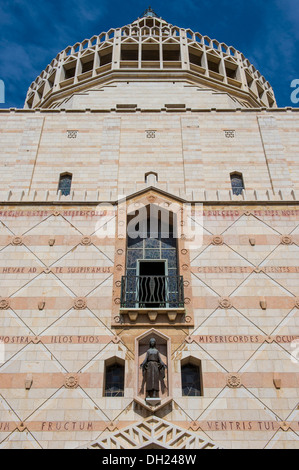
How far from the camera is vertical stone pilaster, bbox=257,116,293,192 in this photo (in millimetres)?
16406

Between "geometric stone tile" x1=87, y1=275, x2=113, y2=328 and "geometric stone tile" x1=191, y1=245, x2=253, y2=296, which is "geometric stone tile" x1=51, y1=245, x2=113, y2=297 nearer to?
"geometric stone tile" x1=87, y1=275, x2=113, y2=328

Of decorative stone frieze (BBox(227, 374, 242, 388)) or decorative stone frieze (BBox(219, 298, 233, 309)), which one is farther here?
decorative stone frieze (BBox(219, 298, 233, 309))

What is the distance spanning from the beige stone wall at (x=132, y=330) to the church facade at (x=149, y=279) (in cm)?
3

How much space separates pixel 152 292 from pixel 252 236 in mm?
3277

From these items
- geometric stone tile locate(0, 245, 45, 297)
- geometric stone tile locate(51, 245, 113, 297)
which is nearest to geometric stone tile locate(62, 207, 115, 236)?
geometric stone tile locate(51, 245, 113, 297)

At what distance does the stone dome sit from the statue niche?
12673 millimetres

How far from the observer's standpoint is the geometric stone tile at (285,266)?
1257cm

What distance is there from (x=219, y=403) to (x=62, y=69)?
20.2m

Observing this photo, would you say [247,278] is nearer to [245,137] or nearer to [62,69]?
[245,137]

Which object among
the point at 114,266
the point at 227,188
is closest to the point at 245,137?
the point at 227,188

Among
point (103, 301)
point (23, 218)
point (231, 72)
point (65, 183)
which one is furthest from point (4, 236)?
point (231, 72)

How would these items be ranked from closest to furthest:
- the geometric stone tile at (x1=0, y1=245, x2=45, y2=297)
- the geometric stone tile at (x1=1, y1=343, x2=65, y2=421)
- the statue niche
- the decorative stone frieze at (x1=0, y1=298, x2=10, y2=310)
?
the geometric stone tile at (x1=1, y1=343, x2=65, y2=421) < the statue niche < the decorative stone frieze at (x1=0, y1=298, x2=10, y2=310) < the geometric stone tile at (x1=0, y1=245, x2=45, y2=297)

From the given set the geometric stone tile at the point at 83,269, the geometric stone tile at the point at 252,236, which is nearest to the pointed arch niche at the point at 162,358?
the geometric stone tile at the point at 83,269

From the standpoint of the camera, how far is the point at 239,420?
1034cm
